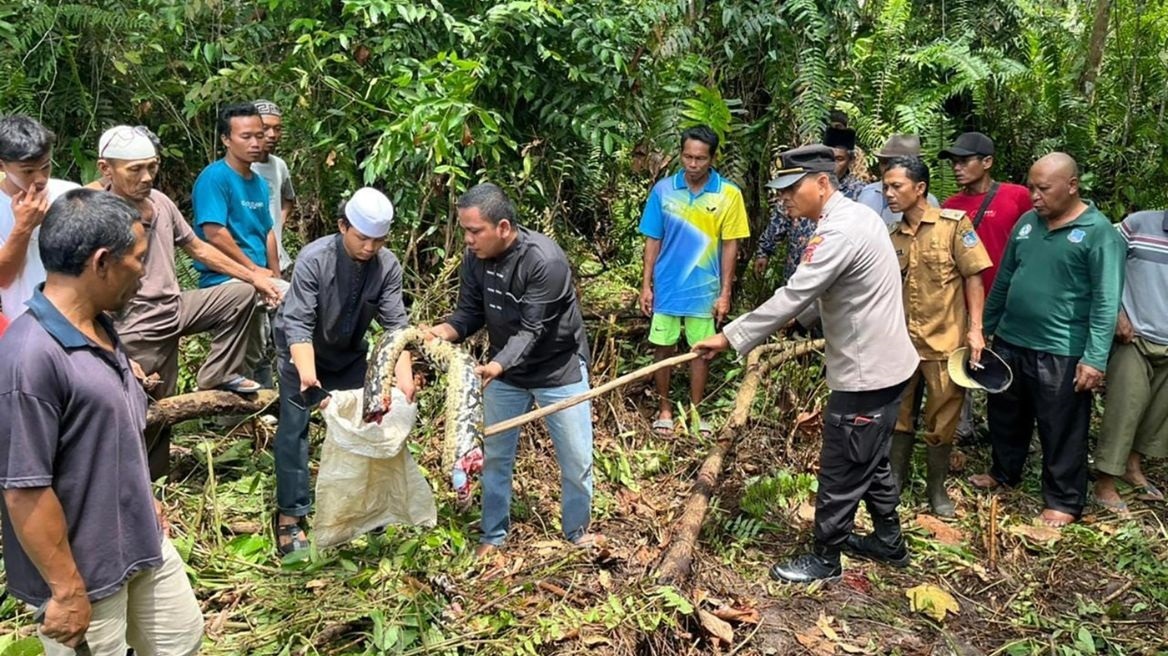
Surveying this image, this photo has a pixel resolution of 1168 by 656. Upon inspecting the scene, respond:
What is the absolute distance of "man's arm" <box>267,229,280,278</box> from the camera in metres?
5.16

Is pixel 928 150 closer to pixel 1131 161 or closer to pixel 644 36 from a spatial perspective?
pixel 1131 161

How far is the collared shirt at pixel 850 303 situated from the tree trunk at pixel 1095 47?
465 cm

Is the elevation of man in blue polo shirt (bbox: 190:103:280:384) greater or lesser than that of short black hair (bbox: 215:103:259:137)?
lesser

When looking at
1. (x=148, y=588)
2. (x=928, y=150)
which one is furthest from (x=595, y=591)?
(x=928, y=150)

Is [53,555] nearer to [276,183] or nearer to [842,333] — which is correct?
[842,333]

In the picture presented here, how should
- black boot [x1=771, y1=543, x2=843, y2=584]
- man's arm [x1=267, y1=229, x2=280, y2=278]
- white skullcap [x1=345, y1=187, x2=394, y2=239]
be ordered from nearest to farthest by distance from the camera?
white skullcap [x1=345, y1=187, x2=394, y2=239], black boot [x1=771, y1=543, x2=843, y2=584], man's arm [x1=267, y1=229, x2=280, y2=278]

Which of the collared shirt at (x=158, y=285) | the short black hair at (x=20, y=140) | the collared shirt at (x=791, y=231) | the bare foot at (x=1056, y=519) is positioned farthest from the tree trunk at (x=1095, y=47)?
the short black hair at (x=20, y=140)

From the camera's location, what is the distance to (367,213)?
12.2 feet

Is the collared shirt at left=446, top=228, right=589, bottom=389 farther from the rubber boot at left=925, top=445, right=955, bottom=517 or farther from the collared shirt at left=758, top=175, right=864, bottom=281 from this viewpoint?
the collared shirt at left=758, top=175, right=864, bottom=281

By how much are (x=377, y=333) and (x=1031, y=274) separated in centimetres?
396

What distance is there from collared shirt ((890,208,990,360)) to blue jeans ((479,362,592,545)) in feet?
6.24

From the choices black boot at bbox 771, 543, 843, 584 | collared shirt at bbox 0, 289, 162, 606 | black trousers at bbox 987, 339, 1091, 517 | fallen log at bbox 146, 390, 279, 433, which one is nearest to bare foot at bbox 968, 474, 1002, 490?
black trousers at bbox 987, 339, 1091, 517

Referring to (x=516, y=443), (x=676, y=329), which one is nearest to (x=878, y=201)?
(x=676, y=329)

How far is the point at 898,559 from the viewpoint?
14.5 ft
